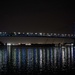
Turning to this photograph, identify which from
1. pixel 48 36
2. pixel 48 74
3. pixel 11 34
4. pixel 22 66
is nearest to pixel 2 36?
pixel 11 34

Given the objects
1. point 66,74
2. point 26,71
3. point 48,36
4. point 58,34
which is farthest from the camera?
point 58,34

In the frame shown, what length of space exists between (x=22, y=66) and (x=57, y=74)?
364 centimetres

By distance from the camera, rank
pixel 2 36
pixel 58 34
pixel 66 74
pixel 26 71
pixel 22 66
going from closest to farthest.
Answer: pixel 66 74 < pixel 26 71 < pixel 22 66 < pixel 2 36 < pixel 58 34

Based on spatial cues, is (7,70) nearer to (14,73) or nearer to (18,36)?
(14,73)

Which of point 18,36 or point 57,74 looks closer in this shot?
point 57,74

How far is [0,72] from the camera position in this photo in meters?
14.7

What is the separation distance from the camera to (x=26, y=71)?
49.3 ft

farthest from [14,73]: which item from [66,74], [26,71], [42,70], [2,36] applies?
[2,36]

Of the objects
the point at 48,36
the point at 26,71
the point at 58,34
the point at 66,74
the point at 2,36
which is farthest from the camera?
the point at 58,34

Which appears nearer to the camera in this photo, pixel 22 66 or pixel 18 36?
pixel 22 66

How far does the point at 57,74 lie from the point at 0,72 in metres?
3.58

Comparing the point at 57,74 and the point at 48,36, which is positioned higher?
the point at 48,36

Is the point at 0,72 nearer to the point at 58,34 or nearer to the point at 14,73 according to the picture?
the point at 14,73

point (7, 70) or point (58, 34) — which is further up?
point (58, 34)
